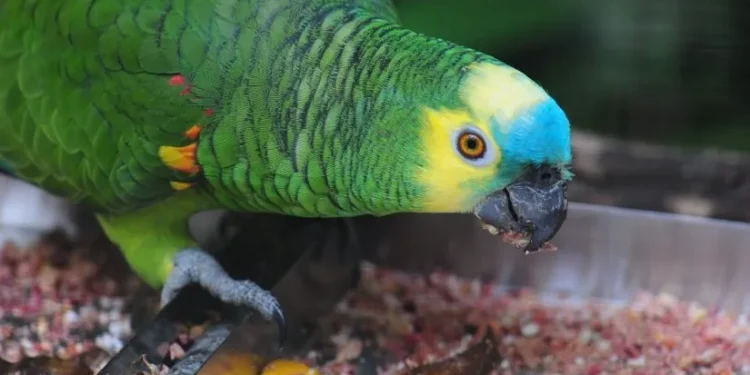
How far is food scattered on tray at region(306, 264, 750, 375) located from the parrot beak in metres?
0.34

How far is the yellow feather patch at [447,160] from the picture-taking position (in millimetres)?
832

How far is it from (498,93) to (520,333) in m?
0.56

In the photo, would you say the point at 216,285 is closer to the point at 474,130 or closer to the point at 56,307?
the point at 56,307

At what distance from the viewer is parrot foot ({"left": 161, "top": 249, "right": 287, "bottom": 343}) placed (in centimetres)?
111

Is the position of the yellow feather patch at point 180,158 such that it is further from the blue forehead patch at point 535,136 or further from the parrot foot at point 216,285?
the blue forehead patch at point 535,136

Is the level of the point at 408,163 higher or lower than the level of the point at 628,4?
lower

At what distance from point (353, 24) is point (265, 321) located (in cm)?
42

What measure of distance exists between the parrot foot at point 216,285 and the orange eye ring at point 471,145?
1.29 feet

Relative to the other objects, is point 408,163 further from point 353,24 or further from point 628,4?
point 628,4

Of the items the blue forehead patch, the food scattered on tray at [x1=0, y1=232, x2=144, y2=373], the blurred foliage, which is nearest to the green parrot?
the blue forehead patch

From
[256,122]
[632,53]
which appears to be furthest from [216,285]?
[632,53]

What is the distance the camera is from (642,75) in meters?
1.55

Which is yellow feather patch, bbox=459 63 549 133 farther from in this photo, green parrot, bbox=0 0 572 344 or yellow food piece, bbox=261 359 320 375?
yellow food piece, bbox=261 359 320 375

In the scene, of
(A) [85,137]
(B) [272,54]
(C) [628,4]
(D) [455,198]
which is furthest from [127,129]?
(C) [628,4]
